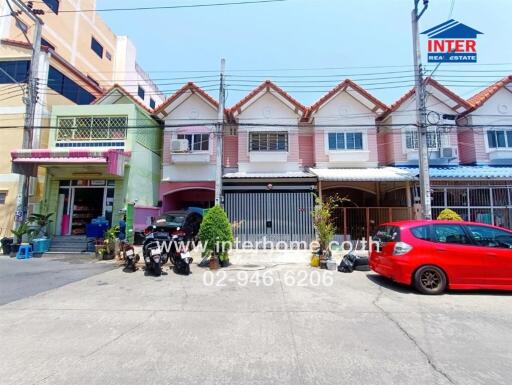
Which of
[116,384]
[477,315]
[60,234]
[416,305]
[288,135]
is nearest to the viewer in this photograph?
[116,384]

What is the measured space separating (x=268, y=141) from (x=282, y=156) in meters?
1.16

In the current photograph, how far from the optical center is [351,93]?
14398mm

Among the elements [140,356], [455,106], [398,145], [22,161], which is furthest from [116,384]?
[455,106]

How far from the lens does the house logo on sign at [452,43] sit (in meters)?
10.9

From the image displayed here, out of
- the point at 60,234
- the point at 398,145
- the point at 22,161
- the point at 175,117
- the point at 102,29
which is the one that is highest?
the point at 102,29

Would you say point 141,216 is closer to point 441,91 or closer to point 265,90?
point 265,90

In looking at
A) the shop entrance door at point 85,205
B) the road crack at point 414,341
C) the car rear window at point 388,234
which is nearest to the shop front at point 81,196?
the shop entrance door at point 85,205

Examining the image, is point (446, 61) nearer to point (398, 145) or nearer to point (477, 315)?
Answer: point (398, 145)

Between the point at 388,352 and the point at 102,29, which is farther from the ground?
the point at 102,29

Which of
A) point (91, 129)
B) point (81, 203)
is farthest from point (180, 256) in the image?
point (91, 129)

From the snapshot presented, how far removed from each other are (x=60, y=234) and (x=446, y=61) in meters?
18.8

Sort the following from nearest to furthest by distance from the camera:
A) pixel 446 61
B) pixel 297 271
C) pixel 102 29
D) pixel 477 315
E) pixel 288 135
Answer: pixel 477 315 → pixel 297 271 → pixel 446 61 → pixel 288 135 → pixel 102 29

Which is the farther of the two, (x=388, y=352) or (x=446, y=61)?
(x=446, y=61)

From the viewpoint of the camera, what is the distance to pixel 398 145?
1409cm
